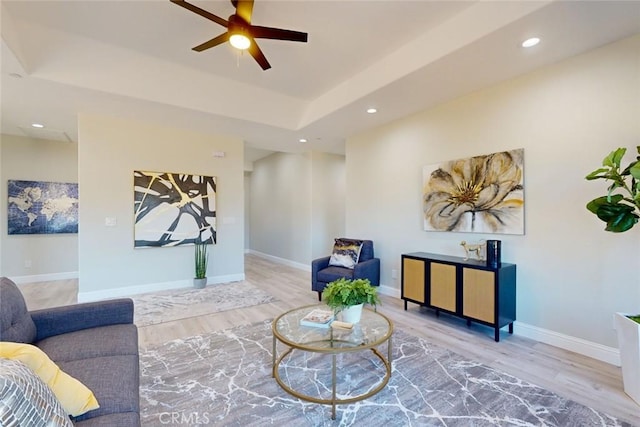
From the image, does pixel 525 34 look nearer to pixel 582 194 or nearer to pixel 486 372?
pixel 582 194

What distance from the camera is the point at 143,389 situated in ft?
6.91

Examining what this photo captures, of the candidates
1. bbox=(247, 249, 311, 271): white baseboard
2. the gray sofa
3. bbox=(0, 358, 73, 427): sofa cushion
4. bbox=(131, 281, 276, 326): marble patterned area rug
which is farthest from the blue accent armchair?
bbox=(0, 358, 73, 427): sofa cushion

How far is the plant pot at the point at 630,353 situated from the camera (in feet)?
6.38

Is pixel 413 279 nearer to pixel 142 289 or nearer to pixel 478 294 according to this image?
pixel 478 294

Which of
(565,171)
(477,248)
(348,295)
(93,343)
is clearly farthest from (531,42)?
(93,343)

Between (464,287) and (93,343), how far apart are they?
324 centimetres

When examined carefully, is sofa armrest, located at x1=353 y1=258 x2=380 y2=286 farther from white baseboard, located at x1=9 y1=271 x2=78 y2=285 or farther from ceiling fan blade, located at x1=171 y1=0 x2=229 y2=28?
white baseboard, located at x1=9 y1=271 x2=78 y2=285

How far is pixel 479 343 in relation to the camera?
2842mm

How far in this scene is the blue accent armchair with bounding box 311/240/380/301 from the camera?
398 centimetres

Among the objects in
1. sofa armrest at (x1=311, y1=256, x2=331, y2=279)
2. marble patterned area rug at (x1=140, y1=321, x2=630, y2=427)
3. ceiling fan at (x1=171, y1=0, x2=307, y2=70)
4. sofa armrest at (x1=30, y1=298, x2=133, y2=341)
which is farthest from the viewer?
sofa armrest at (x1=311, y1=256, x2=331, y2=279)

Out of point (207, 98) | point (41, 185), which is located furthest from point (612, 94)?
point (41, 185)

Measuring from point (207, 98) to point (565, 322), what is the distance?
4769mm

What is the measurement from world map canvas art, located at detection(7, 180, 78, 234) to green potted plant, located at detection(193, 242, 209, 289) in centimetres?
276

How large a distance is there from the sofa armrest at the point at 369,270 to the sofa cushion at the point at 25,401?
3257 mm
